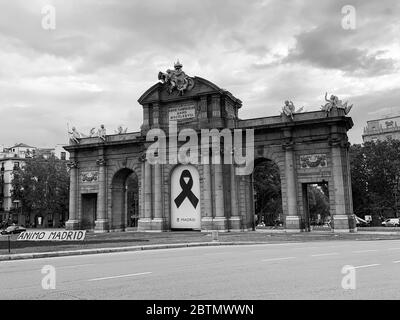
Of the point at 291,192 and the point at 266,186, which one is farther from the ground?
the point at 266,186

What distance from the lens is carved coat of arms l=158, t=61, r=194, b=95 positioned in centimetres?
→ 4856

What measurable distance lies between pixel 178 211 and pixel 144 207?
3.75 metres

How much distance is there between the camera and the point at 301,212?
44125 millimetres

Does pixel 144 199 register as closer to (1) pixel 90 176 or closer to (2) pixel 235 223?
(1) pixel 90 176

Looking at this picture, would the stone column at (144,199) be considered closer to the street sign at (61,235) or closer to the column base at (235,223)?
the column base at (235,223)

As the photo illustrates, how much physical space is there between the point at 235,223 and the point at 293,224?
5634 mm

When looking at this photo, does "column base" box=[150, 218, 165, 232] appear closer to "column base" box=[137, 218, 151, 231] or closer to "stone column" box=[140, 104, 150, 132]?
"column base" box=[137, 218, 151, 231]

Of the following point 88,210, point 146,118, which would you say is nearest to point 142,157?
point 146,118

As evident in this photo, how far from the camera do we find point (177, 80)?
160 ft

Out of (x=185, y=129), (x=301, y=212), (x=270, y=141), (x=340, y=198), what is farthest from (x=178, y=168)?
(x=340, y=198)

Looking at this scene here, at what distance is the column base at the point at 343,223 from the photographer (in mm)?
41844

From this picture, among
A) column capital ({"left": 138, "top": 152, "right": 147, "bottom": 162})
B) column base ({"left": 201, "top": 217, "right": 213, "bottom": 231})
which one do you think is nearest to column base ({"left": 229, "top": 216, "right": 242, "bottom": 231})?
column base ({"left": 201, "top": 217, "right": 213, "bottom": 231})
